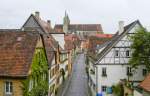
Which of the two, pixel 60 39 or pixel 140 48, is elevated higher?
pixel 60 39

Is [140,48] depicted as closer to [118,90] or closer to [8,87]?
[118,90]

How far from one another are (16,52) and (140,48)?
1858 cm

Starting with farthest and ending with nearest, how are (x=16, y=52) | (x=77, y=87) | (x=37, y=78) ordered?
(x=77, y=87) < (x=37, y=78) < (x=16, y=52)

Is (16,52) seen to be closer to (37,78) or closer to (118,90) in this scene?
(37,78)

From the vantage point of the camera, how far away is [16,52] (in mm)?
34781

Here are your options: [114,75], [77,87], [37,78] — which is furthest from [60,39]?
[37,78]

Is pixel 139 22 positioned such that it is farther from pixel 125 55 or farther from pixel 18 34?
pixel 18 34

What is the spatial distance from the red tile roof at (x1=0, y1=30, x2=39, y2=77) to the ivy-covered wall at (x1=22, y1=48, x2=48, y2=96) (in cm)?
111

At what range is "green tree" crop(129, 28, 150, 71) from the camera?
46.0 m

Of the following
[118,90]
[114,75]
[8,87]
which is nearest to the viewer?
[8,87]

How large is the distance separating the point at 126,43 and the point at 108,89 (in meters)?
6.70

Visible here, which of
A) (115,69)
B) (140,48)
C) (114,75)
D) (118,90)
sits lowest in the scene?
(118,90)

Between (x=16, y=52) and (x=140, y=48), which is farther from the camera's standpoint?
(x=140, y=48)

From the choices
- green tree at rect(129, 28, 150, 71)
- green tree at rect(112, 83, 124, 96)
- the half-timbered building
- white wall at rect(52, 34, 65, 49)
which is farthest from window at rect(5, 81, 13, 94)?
white wall at rect(52, 34, 65, 49)
